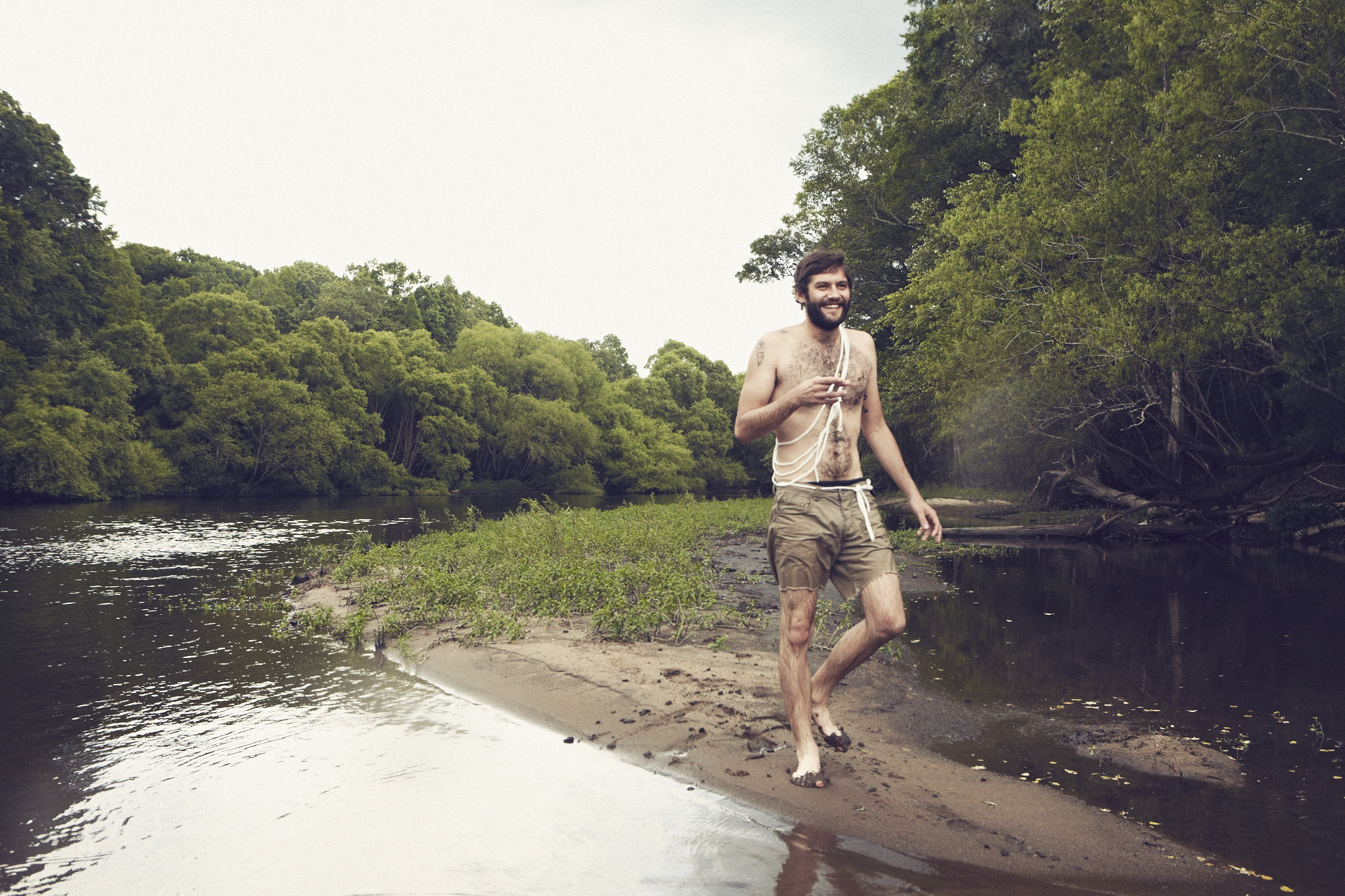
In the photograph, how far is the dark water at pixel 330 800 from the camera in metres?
2.99

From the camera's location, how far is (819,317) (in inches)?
161

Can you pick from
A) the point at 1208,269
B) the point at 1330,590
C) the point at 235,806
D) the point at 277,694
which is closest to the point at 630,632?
the point at 277,694

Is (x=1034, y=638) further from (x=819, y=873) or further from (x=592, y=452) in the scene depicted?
(x=592, y=452)

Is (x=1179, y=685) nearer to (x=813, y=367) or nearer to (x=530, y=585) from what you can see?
(x=813, y=367)

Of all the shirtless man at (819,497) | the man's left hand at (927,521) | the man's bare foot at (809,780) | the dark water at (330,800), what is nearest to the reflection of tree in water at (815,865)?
the dark water at (330,800)

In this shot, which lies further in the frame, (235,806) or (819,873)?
(235,806)

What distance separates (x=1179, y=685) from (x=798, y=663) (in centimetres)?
369

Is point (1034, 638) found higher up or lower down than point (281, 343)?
lower down

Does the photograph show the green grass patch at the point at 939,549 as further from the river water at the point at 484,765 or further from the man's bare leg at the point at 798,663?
the man's bare leg at the point at 798,663

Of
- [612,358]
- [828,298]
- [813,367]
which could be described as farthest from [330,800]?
[612,358]

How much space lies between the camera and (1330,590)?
10523 mm

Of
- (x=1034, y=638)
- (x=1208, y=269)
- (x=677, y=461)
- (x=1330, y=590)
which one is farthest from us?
(x=677, y=461)

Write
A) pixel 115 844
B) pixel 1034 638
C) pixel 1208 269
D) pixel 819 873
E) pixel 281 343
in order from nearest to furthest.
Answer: pixel 819 873 < pixel 115 844 < pixel 1034 638 < pixel 1208 269 < pixel 281 343

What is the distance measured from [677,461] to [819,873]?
66728 mm
